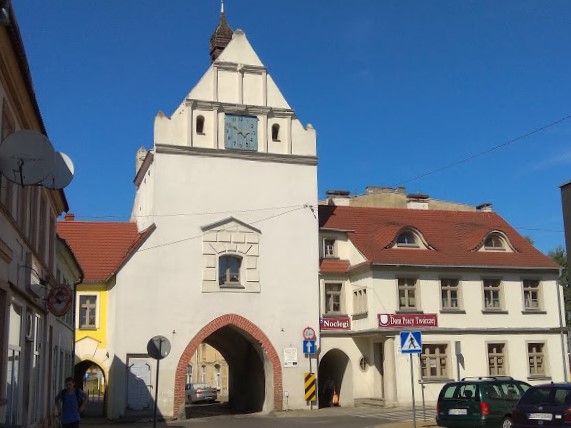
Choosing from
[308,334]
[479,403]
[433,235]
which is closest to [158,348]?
[479,403]

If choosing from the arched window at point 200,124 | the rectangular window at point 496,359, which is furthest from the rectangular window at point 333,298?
the arched window at point 200,124

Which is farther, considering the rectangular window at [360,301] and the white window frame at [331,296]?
the white window frame at [331,296]

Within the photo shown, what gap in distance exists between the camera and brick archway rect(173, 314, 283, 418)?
30.1 m

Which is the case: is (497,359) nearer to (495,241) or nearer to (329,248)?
(495,241)

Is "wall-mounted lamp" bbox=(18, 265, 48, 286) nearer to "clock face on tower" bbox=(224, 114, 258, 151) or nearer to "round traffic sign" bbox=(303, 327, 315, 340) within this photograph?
"round traffic sign" bbox=(303, 327, 315, 340)

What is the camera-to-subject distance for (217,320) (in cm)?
3103

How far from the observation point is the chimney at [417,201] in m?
43.0

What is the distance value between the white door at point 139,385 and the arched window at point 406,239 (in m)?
12.9

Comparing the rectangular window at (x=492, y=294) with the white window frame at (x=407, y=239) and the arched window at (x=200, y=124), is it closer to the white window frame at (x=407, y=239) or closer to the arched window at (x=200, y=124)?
the white window frame at (x=407, y=239)

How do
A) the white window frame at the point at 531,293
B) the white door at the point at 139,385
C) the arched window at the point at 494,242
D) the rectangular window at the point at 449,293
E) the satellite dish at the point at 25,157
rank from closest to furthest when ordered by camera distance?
the satellite dish at the point at 25,157
the white door at the point at 139,385
the rectangular window at the point at 449,293
the white window frame at the point at 531,293
the arched window at the point at 494,242

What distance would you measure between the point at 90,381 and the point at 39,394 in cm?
6391

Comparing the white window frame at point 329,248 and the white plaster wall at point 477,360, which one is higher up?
the white window frame at point 329,248

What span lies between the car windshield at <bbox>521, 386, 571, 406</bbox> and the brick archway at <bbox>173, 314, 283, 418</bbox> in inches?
647

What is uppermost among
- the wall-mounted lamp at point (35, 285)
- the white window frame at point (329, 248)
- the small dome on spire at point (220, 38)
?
the small dome on spire at point (220, 38)
